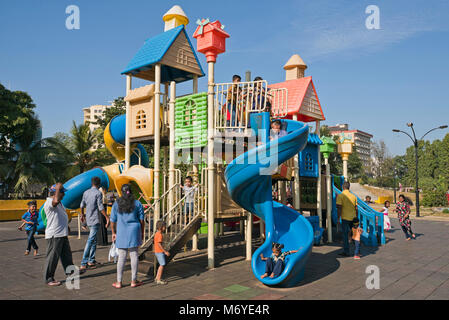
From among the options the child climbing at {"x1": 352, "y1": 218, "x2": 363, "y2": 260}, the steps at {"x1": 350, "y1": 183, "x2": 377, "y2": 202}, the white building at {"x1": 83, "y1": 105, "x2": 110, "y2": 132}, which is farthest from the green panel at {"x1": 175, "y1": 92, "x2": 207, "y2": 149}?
the white building at {"x1": 83, "y1": 105, "x2": 110, "y2": 132}

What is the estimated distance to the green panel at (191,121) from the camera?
8336 mm

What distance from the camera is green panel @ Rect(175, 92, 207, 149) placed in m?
8.34

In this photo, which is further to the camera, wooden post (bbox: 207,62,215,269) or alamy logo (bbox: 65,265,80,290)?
wooden post (bbox: 207,62,215,269)

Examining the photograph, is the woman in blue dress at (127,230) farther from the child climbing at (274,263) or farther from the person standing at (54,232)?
the child climbing at (274,263)

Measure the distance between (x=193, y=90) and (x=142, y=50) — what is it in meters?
1.96

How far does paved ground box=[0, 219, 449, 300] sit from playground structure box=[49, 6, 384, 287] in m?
0.47

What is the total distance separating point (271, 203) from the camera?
6992 millimetres

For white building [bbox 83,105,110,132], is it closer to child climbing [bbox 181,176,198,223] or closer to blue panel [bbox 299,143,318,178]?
blue panel [bbox 299,143,318,178]

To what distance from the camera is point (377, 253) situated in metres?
9.69

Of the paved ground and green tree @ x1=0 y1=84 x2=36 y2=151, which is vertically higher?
green tree @ x1=0 y1=84 x2=36 y2=151

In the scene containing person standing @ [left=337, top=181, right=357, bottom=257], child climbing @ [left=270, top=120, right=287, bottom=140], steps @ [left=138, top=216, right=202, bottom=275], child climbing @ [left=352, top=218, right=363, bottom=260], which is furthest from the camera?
person standing @ [left=337, top=181, right=357, bottom=257]

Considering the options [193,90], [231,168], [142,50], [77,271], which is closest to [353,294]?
[231,168]

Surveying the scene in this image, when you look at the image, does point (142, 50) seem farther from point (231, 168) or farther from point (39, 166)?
point (39, 166)

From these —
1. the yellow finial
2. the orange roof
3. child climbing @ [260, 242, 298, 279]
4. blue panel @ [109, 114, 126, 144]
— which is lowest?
child climbing @ [260, 242, 298, 279]
